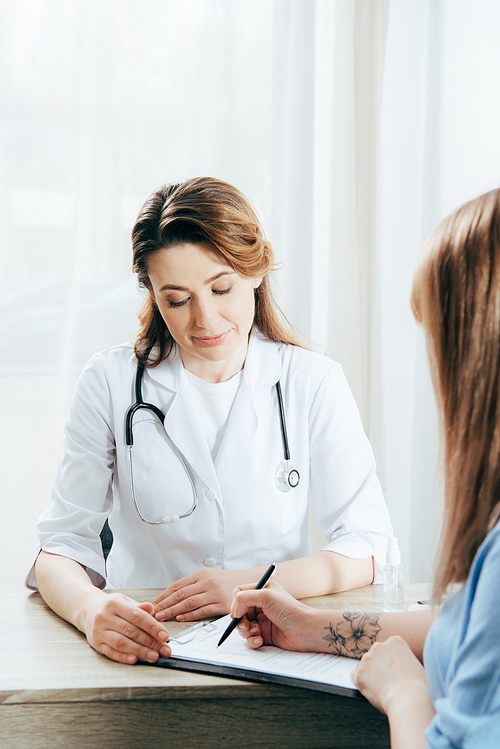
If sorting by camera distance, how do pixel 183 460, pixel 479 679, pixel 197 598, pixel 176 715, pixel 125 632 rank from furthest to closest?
1. pixel 183 460
2. pixel 197 598
3. pixel 125 632
4. pixel 176 715
5. pixel 479 679

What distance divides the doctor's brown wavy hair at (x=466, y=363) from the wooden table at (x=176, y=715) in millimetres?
261

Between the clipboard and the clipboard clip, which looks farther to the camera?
the clipboard clip

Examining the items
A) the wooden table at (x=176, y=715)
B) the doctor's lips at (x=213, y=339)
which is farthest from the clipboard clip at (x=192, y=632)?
the doctor's lips at (x=213, y=339)

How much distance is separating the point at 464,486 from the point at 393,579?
1.62 feet

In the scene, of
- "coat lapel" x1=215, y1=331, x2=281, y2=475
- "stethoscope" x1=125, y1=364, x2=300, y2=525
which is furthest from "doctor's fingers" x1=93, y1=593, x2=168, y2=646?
"coat lapel" x1=215, y1=331, x2=281, y2=475

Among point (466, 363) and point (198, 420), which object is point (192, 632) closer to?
point (198, 420)

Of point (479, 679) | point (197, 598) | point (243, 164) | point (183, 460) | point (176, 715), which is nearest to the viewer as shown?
point (479, 679)

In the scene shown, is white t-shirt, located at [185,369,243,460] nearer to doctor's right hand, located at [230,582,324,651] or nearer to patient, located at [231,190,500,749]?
doctor's right hand, located at [230,582,324,651]

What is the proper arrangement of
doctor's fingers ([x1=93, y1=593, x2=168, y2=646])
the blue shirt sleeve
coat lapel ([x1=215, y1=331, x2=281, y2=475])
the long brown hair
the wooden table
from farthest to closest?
1. coat lapel ([x1=215, y1=331, x2=281, y2=475])
2. the long brown hair
3. doctor's fingers ([x1=93, y1=593, x2=168, y2=646])
4. the wooden table
5. the blue shirt sleeve

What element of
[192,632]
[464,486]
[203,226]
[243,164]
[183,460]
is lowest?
[192,632]

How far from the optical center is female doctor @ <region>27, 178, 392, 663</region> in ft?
4.27

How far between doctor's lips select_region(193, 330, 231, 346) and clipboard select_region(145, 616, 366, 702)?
2.04 ft

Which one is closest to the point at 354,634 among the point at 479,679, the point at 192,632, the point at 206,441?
the point at 192,632

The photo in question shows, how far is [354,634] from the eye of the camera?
93 cm
